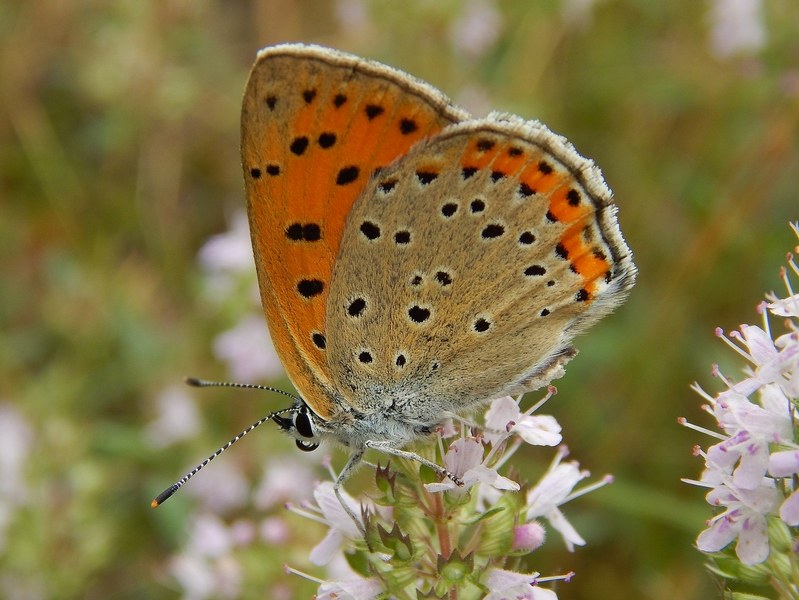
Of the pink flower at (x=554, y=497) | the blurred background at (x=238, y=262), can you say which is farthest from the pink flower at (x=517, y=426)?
the blurred background at (x=238, y=262)

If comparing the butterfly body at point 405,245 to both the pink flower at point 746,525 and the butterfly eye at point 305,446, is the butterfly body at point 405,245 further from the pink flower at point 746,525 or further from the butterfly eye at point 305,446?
the pink flower at point 746,525

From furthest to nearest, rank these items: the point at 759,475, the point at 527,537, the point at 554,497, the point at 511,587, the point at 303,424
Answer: the point at 303,424 → the point at 554,497 → the point at 527,537 → the point at 511,587 → the point at 759,475

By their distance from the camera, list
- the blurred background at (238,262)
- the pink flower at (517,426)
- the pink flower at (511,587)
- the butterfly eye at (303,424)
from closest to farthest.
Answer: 1. the pink flower at (511,587)
2. the pink flower at (517,426)
3. the butterfly eye at (303,424)
4. the blurred background at (238,262)

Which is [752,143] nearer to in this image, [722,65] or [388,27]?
[722,65]

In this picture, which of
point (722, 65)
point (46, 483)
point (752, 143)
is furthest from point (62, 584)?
point (722, 65)

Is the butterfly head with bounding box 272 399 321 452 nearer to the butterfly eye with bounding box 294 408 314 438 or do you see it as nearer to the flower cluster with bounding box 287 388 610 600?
the butterfly eye with bounding box 294 408 314 438

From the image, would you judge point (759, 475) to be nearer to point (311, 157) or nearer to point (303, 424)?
point (303, 424)

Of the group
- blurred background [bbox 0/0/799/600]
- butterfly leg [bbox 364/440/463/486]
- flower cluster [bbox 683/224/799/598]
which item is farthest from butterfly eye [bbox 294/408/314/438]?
flower cluster [bbox 683/224/799/598]

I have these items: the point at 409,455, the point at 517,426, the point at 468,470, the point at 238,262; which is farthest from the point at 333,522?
the point at 238,262
